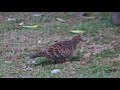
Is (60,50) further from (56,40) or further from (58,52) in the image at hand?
(56,40)

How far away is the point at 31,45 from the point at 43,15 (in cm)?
194

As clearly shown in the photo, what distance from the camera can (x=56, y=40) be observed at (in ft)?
21.5

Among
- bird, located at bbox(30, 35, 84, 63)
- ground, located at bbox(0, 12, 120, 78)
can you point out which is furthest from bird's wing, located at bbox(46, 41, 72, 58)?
ground, located at bbox(0, 12, 120, 78)

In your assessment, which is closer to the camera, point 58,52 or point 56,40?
point 58,52

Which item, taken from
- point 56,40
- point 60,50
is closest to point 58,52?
point 60,50

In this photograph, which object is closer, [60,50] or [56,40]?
[60,50]

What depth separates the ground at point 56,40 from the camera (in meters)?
5.06

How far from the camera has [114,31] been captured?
23.2 feet

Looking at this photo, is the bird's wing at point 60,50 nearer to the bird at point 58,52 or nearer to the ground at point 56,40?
Result: the bird at point 58,52

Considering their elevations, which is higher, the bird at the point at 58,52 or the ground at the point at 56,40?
the bird at the point at 58,52

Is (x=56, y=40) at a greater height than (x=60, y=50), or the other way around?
(x=60, y=50)

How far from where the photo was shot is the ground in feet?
16.6

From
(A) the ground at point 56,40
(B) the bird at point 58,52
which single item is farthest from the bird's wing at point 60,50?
(A) the ground at point 56,40
